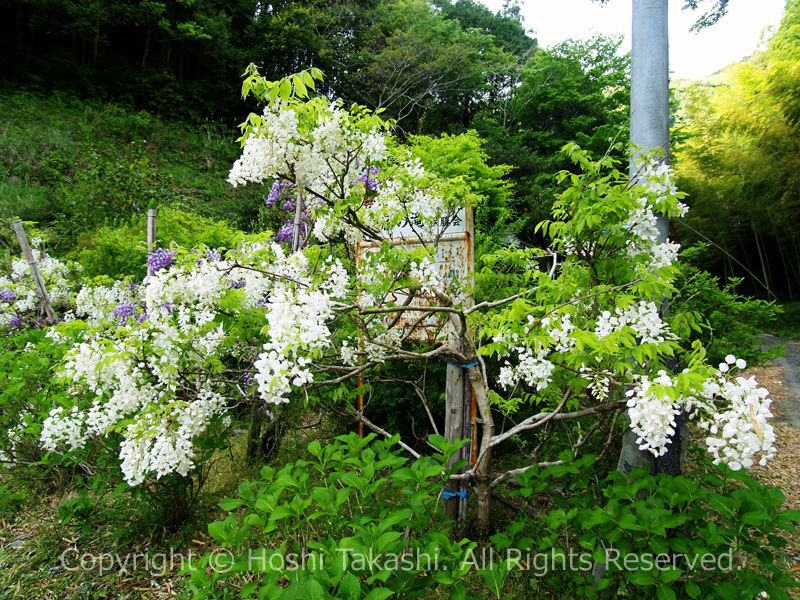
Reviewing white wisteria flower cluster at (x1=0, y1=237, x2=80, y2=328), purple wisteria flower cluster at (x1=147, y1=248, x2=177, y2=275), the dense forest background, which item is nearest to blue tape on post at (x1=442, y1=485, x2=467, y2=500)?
purple wisteria flower cluster at (x1=147, y1=248, x2=177, y2=275)

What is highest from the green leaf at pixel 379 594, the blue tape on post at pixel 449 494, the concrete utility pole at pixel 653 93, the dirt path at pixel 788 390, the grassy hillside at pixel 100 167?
the grassy hillside at pixel 100 167

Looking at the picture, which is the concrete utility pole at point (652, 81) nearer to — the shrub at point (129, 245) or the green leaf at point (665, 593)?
the green leaf at point (665, 593)

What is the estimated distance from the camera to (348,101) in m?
13.9

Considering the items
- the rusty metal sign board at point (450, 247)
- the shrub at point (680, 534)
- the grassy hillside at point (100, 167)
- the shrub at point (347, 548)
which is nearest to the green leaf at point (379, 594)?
the shrub at point (347, 548)

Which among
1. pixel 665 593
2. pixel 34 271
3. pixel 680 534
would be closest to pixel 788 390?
pixel 680 534

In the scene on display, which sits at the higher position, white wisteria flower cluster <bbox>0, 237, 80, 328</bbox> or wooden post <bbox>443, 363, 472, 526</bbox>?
white wisteria flower cluster <bbox>0, 237, 80, 328</bbox>

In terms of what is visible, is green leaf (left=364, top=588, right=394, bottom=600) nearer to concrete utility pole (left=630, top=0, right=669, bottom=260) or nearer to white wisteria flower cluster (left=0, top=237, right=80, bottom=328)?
concrete utility pole (left=630, top=0, right=669, bottom=260)

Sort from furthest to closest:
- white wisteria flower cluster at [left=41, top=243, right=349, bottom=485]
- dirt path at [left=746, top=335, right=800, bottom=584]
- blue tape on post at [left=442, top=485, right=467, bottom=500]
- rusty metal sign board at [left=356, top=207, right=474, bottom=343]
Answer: dirt path at [left=746, top=335, right=800, bottom=584] → rusty metal sign board at [left=356, top=207, right=474, bottom=343] → blue tape on post at [left=442, top=485, right=467, bottom=500] → white wisteria flower cluster at [left=41, top=243, right=349, bottom=485]

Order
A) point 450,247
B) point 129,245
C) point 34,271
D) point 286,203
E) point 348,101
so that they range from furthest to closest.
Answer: point 348,101 → point 129,245 → point 286,203 → point 34,271 → point 450,247

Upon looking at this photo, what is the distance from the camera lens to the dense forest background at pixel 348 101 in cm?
785

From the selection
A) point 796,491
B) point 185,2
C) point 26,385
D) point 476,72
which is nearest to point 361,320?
point 26,385

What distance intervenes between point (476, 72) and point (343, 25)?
4931 millimetres

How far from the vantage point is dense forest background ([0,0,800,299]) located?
309 inches

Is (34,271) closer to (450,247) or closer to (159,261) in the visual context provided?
(159,261)
